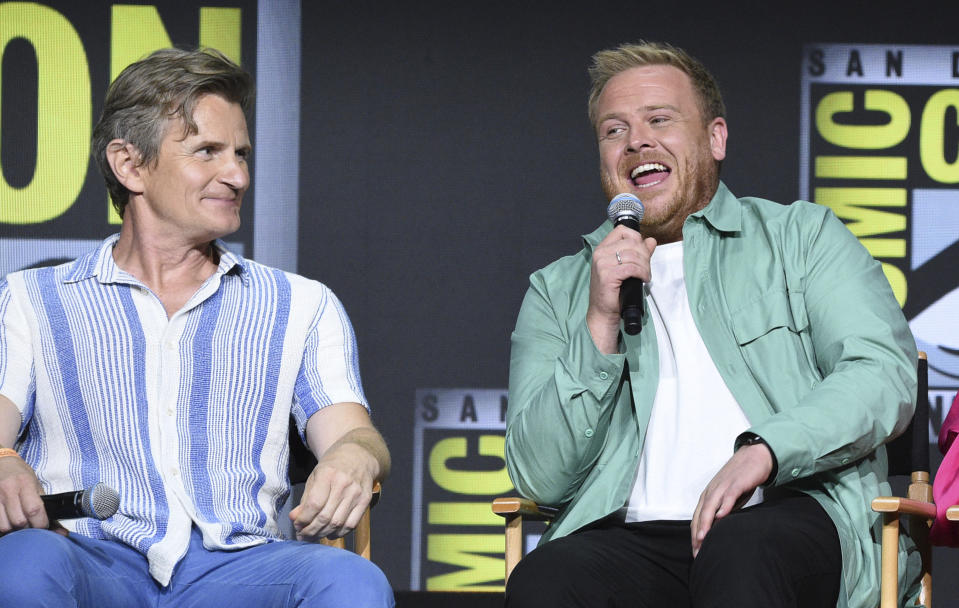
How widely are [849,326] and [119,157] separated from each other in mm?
1387

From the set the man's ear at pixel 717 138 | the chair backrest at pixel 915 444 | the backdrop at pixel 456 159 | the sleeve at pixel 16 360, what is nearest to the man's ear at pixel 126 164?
the sleeve at pixel 16 360

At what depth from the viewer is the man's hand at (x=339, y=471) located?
1.97 meters

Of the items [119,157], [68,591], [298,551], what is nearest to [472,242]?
[119,157]

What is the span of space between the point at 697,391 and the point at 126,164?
116cm

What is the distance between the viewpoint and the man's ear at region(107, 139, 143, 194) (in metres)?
2.51

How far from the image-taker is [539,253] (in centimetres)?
387

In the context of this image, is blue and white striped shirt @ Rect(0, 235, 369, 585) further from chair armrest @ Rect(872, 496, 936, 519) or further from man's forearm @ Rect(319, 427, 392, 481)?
chair armrest @ Rect(872, 496, 936, 519)

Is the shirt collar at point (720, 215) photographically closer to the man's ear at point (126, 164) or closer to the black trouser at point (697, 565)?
the black trouser at point (697, 565)

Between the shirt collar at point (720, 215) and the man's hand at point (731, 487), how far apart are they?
579 millimetres

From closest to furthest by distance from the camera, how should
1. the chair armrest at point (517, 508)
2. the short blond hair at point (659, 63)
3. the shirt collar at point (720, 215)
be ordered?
the chair armrest at point (517, 508) < the shirt collar at point (720, 215) < the short blond hair at point (659, 63)

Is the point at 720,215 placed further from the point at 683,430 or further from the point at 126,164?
the point at 126,164

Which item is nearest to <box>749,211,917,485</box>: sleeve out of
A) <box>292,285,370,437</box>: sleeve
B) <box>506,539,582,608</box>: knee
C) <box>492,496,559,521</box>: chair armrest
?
<box>506,539,582,608</box>: knee

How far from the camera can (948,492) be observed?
249 cm

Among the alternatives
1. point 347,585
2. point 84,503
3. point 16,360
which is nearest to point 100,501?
point 84,503
